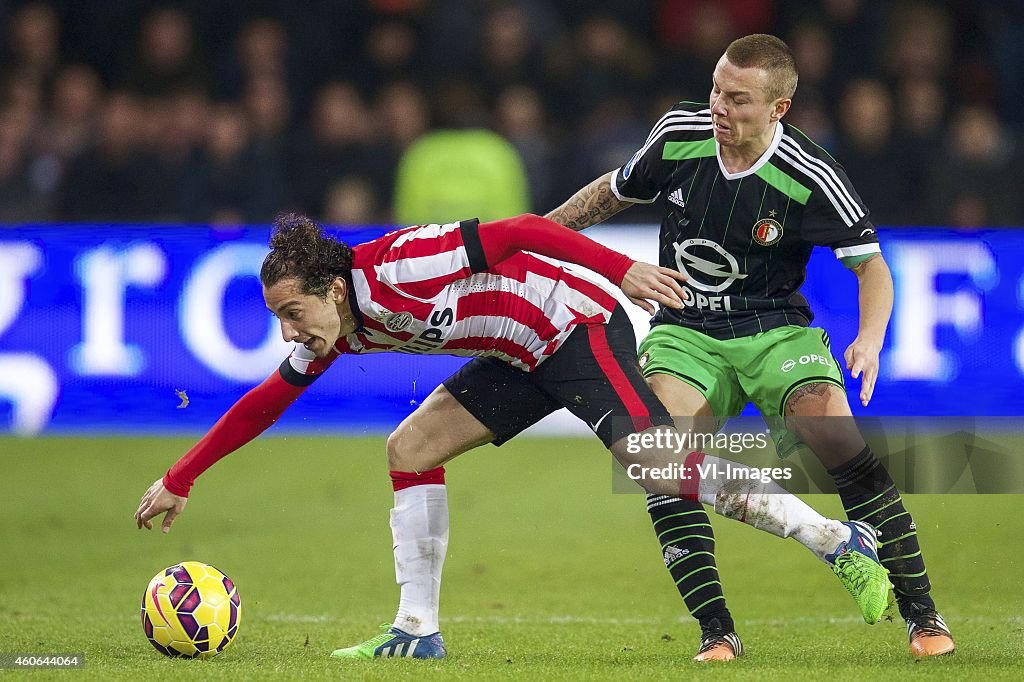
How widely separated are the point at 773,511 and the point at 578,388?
0.81 m

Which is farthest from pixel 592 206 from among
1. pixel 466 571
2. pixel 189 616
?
pixel 466 571

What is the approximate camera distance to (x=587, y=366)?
5.09m

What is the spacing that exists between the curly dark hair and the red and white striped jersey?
0.10m

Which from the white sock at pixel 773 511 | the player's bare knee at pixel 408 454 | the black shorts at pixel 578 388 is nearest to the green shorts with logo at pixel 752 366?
the black shorts at pixel 578 388

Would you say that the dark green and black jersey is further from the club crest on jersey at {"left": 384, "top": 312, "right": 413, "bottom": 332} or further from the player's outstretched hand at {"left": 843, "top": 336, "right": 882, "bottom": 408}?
the club crest on jersey at {"left": 384, "top": 312, "right": 413, "bottom": 332}

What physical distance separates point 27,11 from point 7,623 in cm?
843


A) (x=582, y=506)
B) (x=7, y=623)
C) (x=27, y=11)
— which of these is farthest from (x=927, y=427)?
(x=27, y=11)

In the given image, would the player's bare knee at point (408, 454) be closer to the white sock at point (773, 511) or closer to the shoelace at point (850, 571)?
the white sock at point (773, 511)

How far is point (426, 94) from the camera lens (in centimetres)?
1247

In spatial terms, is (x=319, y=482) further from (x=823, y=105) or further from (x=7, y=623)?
(x=823, y=105)

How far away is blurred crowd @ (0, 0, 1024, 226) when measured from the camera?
1097cm

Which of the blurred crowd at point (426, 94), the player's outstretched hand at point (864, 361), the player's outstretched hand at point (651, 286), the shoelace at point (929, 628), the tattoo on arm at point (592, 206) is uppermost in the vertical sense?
the blurred crowd at point (426, 94)

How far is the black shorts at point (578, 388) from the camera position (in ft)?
16.4

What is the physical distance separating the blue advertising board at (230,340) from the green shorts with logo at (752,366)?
15.2 ft
